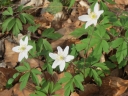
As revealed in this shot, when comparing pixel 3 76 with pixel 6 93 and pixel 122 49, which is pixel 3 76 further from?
pixel 122 49

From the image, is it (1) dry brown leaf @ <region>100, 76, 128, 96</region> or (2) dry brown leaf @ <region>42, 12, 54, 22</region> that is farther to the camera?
(2) dry brown leaf @ <region>42, 12, 54, 22</region>

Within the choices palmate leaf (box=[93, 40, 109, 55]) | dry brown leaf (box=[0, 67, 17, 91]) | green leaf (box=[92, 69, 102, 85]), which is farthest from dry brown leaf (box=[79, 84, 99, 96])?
dry brown leaf (box=[0, 67, 17, 91])

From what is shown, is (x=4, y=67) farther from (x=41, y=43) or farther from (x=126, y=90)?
(x=126, y=90)

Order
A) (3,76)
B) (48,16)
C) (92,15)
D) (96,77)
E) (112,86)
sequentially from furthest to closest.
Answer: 1. (48,16)
2. (3,76)
3. (112,86)
4. (96,77)
5. (92,15)

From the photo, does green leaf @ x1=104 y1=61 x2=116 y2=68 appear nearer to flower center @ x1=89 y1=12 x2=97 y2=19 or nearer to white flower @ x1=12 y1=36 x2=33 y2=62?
flower center @ x1=89 y1=12 x2=97 y2=19

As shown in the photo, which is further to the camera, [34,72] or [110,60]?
[110,60]

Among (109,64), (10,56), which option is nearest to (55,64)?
(109,64)

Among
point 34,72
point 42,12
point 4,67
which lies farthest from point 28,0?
point 34,72
